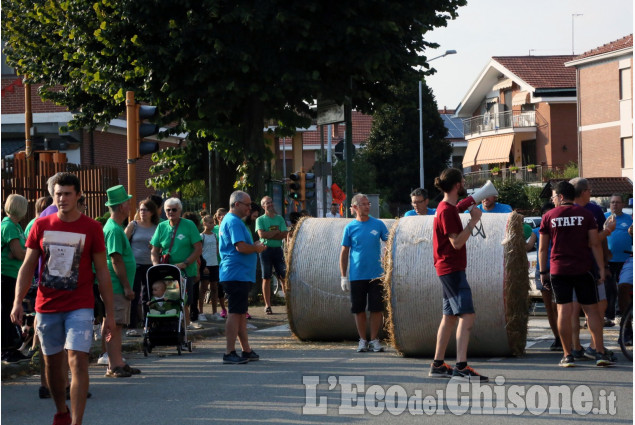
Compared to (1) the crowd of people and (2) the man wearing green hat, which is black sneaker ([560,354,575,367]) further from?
(2) the man wearing green hat

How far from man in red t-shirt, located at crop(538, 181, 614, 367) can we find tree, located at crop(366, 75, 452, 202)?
58608 mm

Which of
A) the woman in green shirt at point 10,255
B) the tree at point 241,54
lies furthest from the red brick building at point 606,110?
the woman in green shirt at point 10,255

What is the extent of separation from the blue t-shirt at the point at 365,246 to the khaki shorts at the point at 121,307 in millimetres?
2934

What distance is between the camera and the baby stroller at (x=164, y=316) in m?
12.6

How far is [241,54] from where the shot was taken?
18.8m

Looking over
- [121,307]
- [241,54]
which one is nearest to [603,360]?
[121,307]

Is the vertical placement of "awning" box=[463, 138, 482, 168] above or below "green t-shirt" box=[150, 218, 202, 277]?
above

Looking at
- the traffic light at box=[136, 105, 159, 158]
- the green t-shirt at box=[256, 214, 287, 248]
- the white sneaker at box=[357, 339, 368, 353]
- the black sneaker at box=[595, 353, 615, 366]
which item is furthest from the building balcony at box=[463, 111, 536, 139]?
the black sneaker at box=[595, 353, 615, 366]

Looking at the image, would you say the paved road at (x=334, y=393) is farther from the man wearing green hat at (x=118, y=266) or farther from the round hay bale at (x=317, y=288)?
the round hay bale at (x=317, y=288)

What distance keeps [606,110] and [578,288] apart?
41.6 m

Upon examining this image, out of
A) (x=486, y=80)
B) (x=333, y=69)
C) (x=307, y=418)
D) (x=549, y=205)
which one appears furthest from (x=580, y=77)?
(x=307, y=418)

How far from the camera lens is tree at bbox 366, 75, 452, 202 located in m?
69.9

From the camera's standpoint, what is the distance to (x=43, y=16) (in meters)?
22.2

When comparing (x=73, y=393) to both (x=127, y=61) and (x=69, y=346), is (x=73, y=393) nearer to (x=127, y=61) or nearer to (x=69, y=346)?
(x=69, y=346)
